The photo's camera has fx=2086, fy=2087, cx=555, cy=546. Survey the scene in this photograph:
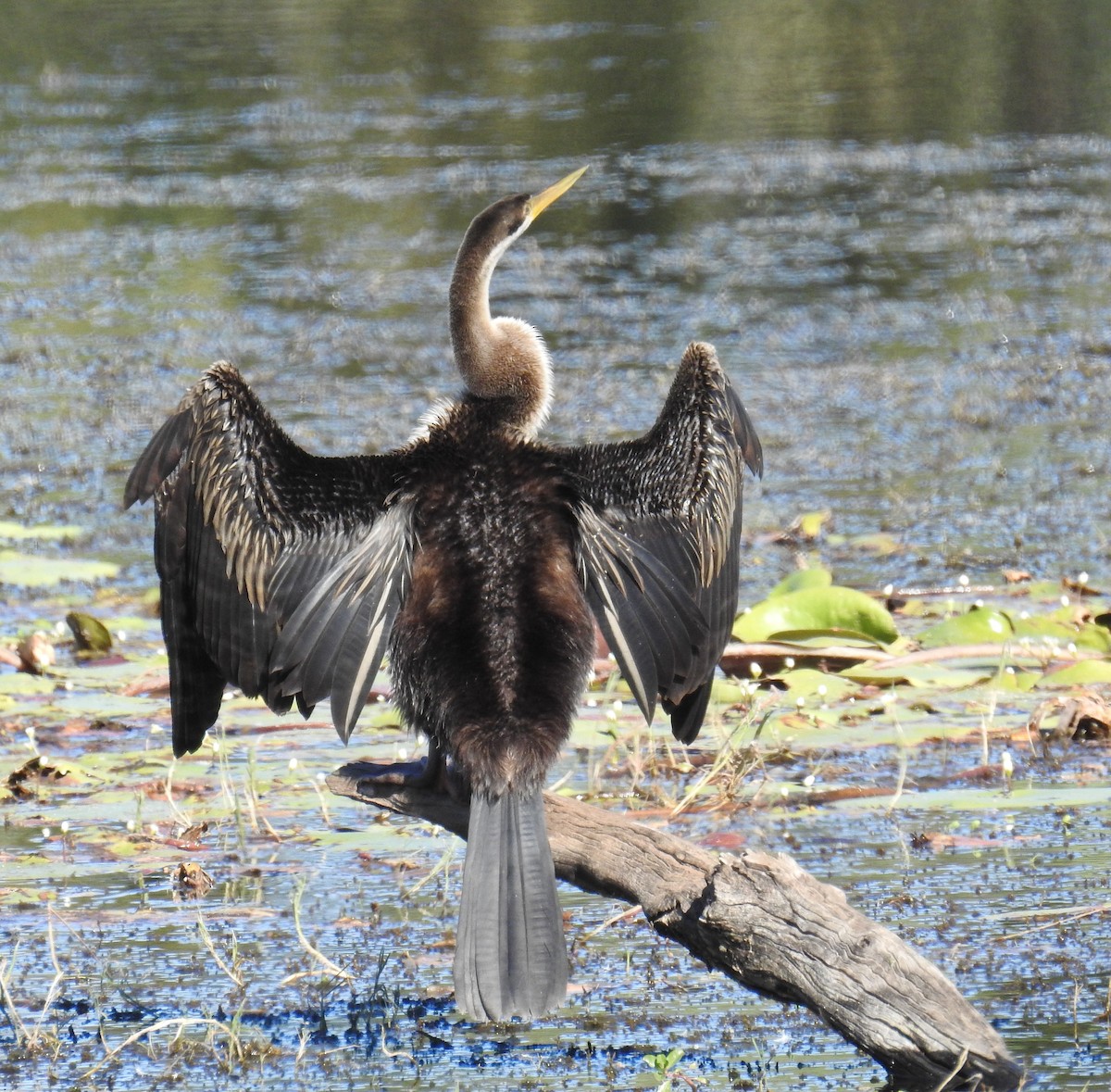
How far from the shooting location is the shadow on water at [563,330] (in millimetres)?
4297

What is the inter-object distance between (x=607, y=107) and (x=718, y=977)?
11.6m

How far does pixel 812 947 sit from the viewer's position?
3.50 m

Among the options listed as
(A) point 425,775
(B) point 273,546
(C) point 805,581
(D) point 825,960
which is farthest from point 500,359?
(C) point 805,581

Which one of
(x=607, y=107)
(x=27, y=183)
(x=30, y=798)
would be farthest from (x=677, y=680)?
(x=607, y=107)

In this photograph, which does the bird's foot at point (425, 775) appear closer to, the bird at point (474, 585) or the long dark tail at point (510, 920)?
the bird at point (474, 585)

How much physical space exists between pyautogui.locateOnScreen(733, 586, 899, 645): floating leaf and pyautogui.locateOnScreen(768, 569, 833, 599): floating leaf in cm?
19

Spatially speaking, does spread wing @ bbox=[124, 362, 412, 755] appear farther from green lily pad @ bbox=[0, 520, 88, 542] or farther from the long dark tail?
green lily pad @ bbox=[0, 520, 88, 542]

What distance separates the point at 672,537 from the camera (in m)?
4.32

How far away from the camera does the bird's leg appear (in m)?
4.18

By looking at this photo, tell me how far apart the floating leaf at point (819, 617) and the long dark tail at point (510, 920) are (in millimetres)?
2427

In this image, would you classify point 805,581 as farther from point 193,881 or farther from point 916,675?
point 193,881

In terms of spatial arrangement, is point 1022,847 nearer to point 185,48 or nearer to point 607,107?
point 607,107

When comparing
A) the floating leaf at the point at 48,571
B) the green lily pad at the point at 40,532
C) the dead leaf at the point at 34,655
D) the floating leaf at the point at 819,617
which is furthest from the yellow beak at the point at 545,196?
the green lily pad at the point at 40,532

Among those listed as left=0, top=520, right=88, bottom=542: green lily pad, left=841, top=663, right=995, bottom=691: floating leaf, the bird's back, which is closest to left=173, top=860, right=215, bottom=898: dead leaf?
the bird's back
